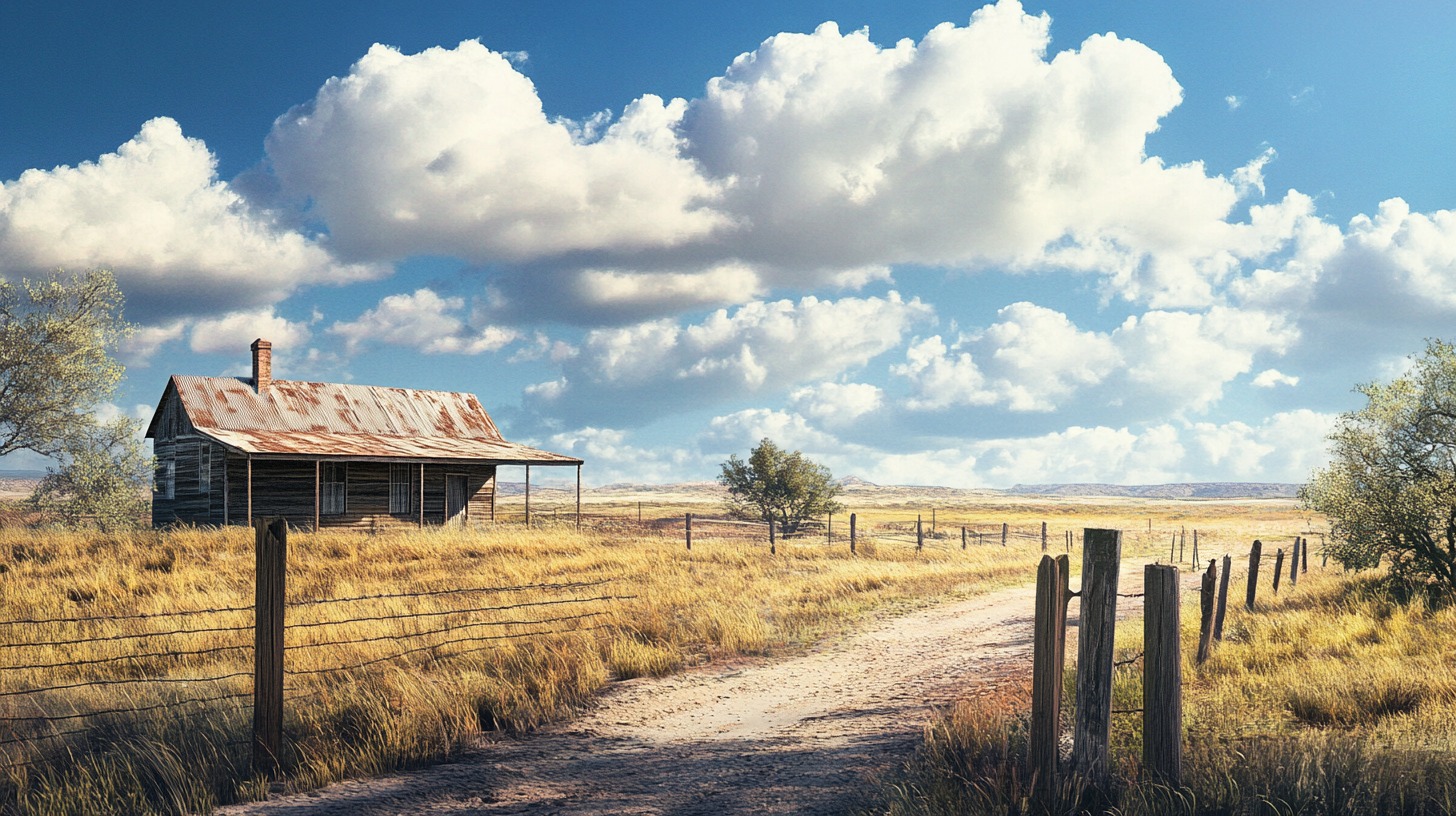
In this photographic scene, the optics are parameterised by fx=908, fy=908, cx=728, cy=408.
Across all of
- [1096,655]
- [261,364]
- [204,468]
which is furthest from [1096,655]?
[261,364]

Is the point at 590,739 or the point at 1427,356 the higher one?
the point at 1427,356

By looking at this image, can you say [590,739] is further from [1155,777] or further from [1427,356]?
[1427,356]

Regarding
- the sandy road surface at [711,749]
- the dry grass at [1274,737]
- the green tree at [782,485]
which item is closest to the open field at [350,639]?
the sandy road surface at [711,749]

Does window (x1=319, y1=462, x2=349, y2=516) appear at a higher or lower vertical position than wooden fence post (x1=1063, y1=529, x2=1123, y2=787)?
lower

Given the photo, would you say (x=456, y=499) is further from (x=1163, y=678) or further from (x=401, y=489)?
(x=1163, y=678)

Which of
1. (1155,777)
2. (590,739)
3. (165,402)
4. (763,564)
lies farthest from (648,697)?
(165,402)

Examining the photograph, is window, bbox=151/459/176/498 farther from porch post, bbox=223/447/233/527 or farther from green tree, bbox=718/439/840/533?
green tree, bbox=718/439/840/533

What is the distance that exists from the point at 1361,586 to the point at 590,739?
48.3 feet

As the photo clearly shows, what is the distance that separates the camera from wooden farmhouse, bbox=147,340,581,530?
96.9 feet

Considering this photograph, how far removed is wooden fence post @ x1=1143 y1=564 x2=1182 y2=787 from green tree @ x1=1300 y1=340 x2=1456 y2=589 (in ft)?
42.2

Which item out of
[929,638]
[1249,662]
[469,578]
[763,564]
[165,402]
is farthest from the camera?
[165,402]

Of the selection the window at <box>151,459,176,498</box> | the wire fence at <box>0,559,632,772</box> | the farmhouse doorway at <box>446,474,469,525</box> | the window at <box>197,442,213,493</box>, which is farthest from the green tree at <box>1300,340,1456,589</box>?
the window at <box>151,459,176,498</box>

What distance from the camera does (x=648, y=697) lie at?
340 inches

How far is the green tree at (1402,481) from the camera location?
14.6m
